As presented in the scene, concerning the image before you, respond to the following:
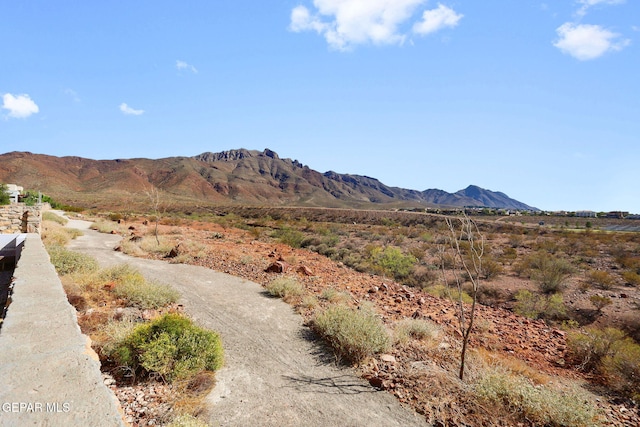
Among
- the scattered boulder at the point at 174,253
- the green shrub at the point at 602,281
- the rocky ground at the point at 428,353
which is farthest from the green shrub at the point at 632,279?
the scattered boulder at the point at 174,253

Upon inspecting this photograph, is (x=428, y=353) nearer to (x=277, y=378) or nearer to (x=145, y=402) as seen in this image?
(x=277, y=378)

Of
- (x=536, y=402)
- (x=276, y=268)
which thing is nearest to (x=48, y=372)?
(x=536, y=402)

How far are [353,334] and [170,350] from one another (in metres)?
3.08

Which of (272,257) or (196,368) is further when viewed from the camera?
(272,257)

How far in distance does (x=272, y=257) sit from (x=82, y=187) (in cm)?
12494

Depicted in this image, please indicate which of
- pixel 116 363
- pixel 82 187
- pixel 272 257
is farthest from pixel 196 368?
pixel 82 187

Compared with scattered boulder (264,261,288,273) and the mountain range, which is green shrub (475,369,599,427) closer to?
scattered boulder (264,261,288,273)

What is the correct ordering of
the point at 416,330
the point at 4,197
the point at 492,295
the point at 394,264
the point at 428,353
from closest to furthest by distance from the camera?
the point at 428,353 < the point at 416,330 < the point at 492,295 < the point at 394,264 < the point at 4,197

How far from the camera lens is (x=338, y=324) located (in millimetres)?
6137

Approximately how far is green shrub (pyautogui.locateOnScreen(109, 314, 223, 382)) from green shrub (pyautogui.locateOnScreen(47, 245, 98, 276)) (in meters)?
5.08

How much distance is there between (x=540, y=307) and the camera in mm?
10086

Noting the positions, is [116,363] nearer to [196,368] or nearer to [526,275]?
[196,368]

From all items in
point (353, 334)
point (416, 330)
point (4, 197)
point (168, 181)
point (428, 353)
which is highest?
point (168, 181)

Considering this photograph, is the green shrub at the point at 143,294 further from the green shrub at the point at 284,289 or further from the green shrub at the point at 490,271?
the green shrub at the point at 490,271
